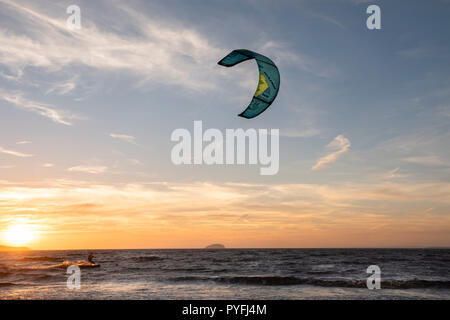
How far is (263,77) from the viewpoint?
8.50 metres

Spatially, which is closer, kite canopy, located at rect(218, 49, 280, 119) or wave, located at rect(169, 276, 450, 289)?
kite canopy, located at rect(218, 49, 280, 119)

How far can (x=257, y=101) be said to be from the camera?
8172mm

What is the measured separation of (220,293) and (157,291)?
282 centimetres

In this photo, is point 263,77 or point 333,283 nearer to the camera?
point 263,77

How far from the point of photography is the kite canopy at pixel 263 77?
26.5ft

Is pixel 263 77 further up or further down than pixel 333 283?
further up

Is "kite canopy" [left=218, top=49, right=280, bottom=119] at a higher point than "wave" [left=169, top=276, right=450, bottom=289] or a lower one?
higher

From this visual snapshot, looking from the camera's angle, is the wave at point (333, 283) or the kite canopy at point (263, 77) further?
the wave at point (333, 283)

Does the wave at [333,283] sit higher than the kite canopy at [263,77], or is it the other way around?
the kite canopy at [263,77]

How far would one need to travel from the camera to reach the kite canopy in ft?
26.5
